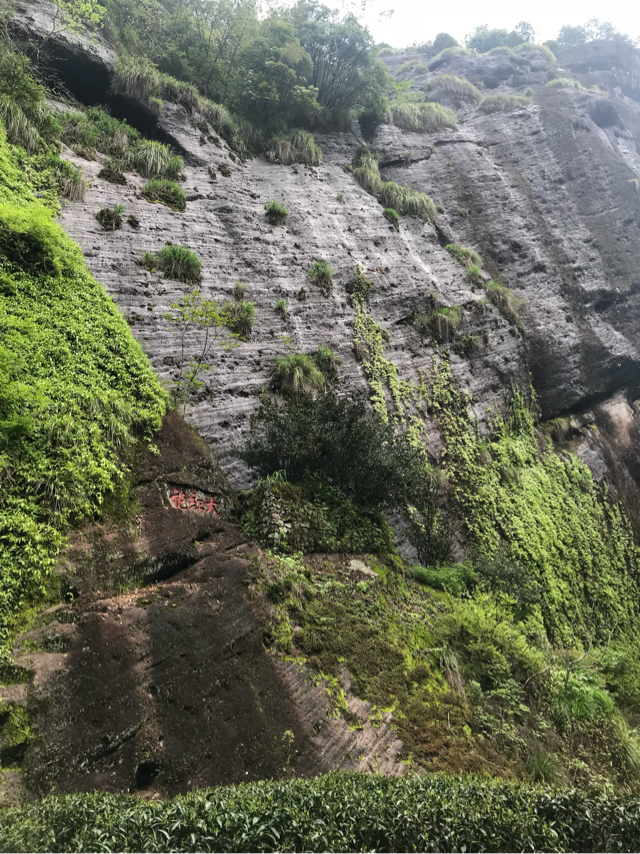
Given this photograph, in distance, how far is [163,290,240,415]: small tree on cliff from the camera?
10.2 meters

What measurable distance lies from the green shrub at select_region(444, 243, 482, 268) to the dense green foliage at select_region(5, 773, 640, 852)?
17.1 meters

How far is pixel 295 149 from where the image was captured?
58.1ft

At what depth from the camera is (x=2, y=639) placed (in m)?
4.09

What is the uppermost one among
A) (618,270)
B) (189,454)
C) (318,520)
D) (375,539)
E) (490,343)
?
(618,270)

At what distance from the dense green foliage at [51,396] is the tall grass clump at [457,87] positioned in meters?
25.4

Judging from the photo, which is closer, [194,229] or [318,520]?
[318,520]

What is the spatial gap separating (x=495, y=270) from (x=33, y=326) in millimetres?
16774

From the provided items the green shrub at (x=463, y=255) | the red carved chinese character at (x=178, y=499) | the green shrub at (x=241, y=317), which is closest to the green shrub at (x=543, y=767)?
the red carved chinese character at (x=178, y=499)

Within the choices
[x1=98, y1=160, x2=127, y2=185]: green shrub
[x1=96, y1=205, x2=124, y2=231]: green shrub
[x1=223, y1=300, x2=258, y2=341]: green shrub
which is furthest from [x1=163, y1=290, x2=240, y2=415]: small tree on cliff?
[x1=98, y1=160, x2=127, y2=185]: green shrub

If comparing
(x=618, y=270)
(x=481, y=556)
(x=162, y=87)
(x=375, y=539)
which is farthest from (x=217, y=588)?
(x=618, y=270)

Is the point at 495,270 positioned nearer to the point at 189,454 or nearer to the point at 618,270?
the point at 618,270

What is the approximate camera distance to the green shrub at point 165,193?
41.8 ft

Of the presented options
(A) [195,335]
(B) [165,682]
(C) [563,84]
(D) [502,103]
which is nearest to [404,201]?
(A) [195,335]

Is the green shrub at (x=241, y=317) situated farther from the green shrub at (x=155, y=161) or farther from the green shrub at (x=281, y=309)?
the green shrub at (x=155, y=161)
